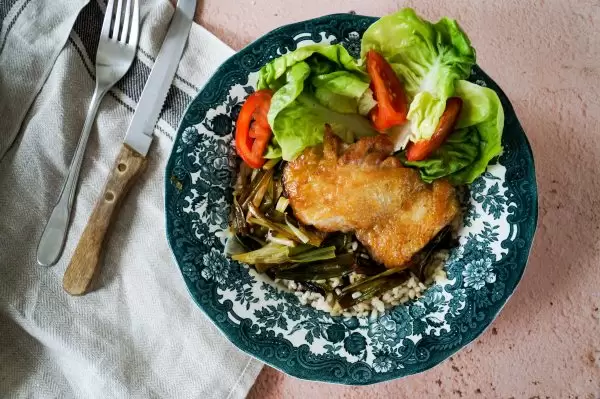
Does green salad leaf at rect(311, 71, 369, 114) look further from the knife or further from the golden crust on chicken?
the knife

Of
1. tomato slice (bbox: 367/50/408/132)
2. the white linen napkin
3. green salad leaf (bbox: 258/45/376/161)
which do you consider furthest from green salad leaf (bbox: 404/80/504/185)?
the white linen napkin

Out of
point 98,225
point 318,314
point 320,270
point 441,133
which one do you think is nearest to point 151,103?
point 98,225

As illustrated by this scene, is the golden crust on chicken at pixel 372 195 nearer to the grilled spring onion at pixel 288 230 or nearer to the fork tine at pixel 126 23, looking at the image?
the grilled spring onion at pixel 288 230

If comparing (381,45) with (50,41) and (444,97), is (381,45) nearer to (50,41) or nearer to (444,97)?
(444,97)

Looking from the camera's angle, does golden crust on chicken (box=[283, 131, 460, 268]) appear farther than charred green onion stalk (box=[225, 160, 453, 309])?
No

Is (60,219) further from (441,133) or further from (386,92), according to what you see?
(441,133)

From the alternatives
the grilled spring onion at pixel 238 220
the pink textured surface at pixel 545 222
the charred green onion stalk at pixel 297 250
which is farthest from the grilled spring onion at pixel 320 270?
the pink textured surface at pixel 545 222
